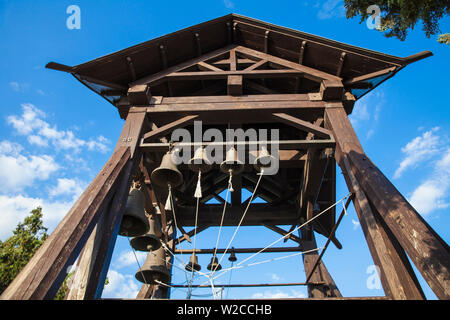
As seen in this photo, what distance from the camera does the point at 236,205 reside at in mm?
7688

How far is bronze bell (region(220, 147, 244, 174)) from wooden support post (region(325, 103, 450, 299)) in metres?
1.40

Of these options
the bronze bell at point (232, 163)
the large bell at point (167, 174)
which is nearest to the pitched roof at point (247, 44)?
the large bell at point (167, 174)

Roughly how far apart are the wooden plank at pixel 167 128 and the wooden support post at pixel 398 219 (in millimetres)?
2214

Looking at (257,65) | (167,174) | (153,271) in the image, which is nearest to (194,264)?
(153,271)

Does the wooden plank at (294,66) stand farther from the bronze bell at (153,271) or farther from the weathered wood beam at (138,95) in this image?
the bronze bell at (153,271)

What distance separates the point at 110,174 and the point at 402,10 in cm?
385

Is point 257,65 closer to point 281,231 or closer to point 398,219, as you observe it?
point 398,219

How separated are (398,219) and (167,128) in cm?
322

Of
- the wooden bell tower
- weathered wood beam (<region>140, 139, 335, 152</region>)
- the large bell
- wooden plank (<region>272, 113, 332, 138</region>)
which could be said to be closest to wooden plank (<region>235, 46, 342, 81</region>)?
the wooden bell tower

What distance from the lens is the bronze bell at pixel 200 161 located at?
4.19 m

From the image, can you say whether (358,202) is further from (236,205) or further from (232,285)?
(236,205)
